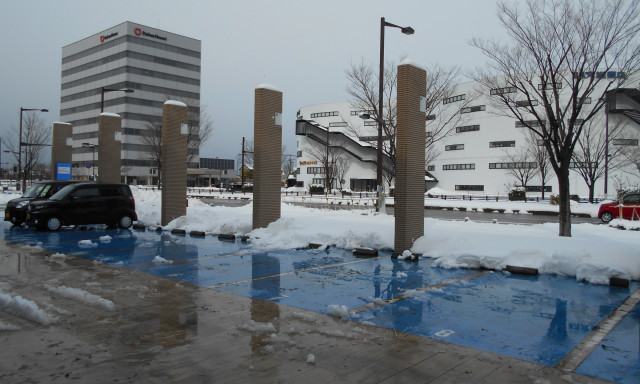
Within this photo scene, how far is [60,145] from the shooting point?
28.5 metres

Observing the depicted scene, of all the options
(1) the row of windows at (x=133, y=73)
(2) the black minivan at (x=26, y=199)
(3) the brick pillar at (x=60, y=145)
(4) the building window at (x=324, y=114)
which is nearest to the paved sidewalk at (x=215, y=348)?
(2) the black minivan at (x=26, y=199)

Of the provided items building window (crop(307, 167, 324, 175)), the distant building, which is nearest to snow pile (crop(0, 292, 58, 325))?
the distant building

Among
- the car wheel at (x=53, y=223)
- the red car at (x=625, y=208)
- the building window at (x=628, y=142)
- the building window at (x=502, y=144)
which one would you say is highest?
the building window at (x=502, y=144)

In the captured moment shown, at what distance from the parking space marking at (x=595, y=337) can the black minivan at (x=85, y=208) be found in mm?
16093

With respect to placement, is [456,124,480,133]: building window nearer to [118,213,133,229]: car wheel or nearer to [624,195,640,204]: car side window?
[624,195,640,204]: car side window

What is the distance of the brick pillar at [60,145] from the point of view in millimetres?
28234

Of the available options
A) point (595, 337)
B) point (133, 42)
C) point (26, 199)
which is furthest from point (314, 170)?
point (595, 337)

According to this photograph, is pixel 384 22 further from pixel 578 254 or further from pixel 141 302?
pixel 141 302

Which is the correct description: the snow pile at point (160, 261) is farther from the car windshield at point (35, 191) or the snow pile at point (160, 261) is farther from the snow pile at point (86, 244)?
the car windshield at point (35, 191)

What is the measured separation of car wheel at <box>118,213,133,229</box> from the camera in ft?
56.7

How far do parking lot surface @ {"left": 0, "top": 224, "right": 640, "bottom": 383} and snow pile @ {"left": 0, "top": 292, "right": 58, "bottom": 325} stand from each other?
0.61m

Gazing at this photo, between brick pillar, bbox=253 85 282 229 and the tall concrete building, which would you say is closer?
brick pillar, bbox=253 85 282 229

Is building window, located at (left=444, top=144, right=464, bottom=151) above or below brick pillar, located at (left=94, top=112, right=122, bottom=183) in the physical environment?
above

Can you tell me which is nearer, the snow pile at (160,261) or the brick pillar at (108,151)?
the snow pile at (160,261)
